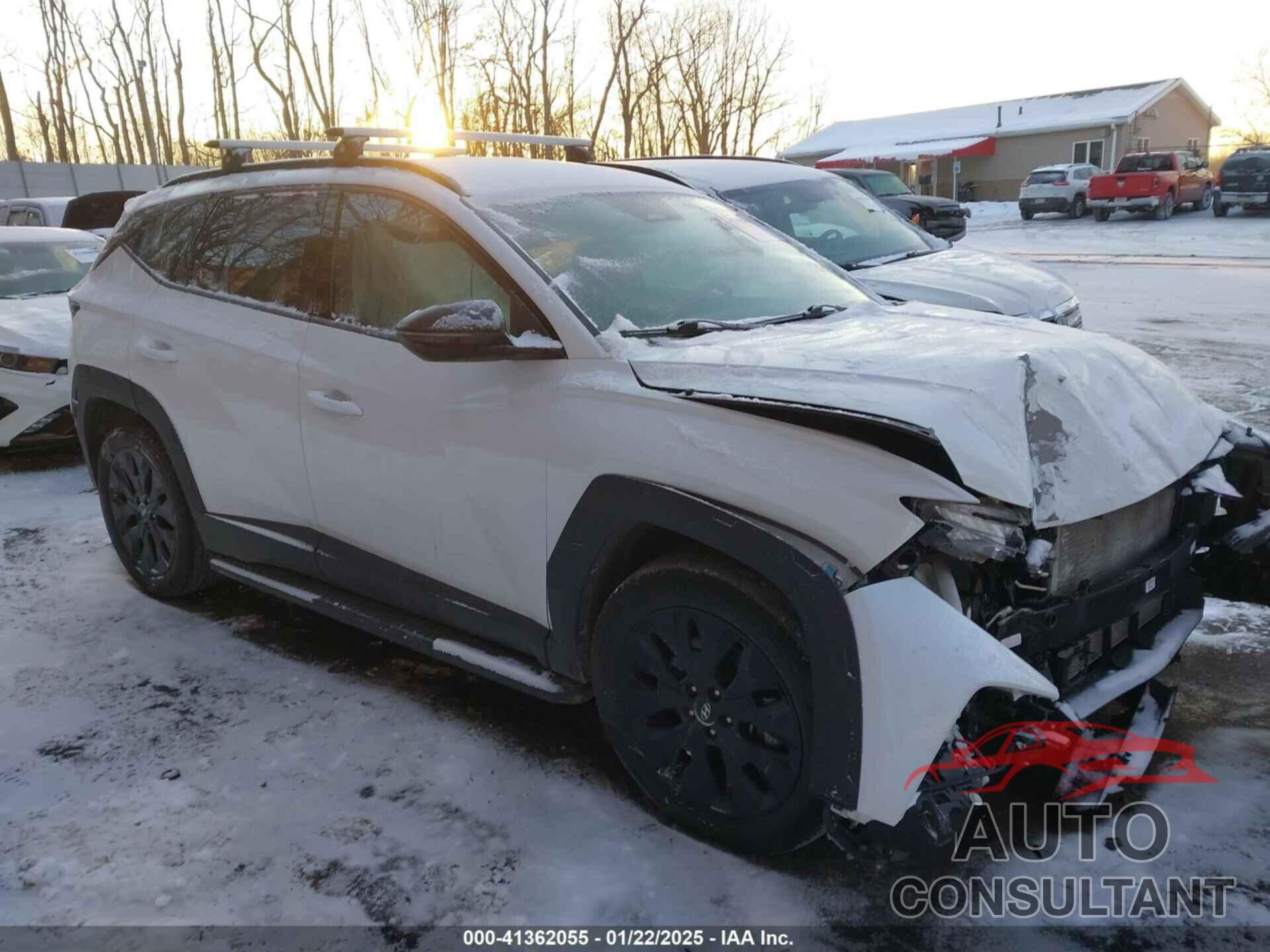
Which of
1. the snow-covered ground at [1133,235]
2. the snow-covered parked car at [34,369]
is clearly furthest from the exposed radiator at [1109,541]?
the snow-covered ground at [1133,235]

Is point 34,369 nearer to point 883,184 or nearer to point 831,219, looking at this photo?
point 831,219

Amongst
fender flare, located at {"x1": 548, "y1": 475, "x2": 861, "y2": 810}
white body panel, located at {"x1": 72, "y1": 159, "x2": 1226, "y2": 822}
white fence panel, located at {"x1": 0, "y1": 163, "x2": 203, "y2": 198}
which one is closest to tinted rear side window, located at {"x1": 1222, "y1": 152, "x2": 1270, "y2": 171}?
white body panel, located at {"x1": 72, "y1": 159, "x2": 1226, "y2": 822}

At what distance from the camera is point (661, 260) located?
3.37 meters

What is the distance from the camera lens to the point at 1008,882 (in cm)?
258

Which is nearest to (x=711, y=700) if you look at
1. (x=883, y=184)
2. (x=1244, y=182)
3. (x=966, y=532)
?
(x=966, y=532)

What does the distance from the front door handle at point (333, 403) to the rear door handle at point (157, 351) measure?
95cm

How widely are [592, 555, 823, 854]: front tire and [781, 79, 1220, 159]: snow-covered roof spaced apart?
1733 inches

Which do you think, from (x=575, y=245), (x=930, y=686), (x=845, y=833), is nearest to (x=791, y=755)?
(x=845, y=833)

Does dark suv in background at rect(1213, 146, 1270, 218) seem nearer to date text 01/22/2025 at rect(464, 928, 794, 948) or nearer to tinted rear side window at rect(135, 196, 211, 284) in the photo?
tinted rear side window at rect(135, 196, 211, 284)

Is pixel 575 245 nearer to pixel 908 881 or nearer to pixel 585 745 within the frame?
pixel 585 745

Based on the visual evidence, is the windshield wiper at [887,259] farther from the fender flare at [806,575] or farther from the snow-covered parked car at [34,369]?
the snow-covered parked car at [34,369]

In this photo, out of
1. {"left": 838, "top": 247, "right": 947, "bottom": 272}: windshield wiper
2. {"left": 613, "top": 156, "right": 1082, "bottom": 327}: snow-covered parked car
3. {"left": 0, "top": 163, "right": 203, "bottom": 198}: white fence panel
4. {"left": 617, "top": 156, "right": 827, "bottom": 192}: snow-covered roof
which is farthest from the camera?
{"left": 0, "top": 163, "right": 203, "bottom": 198}: white fence panel

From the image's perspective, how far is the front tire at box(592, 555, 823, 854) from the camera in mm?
2414

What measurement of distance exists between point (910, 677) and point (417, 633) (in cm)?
171
